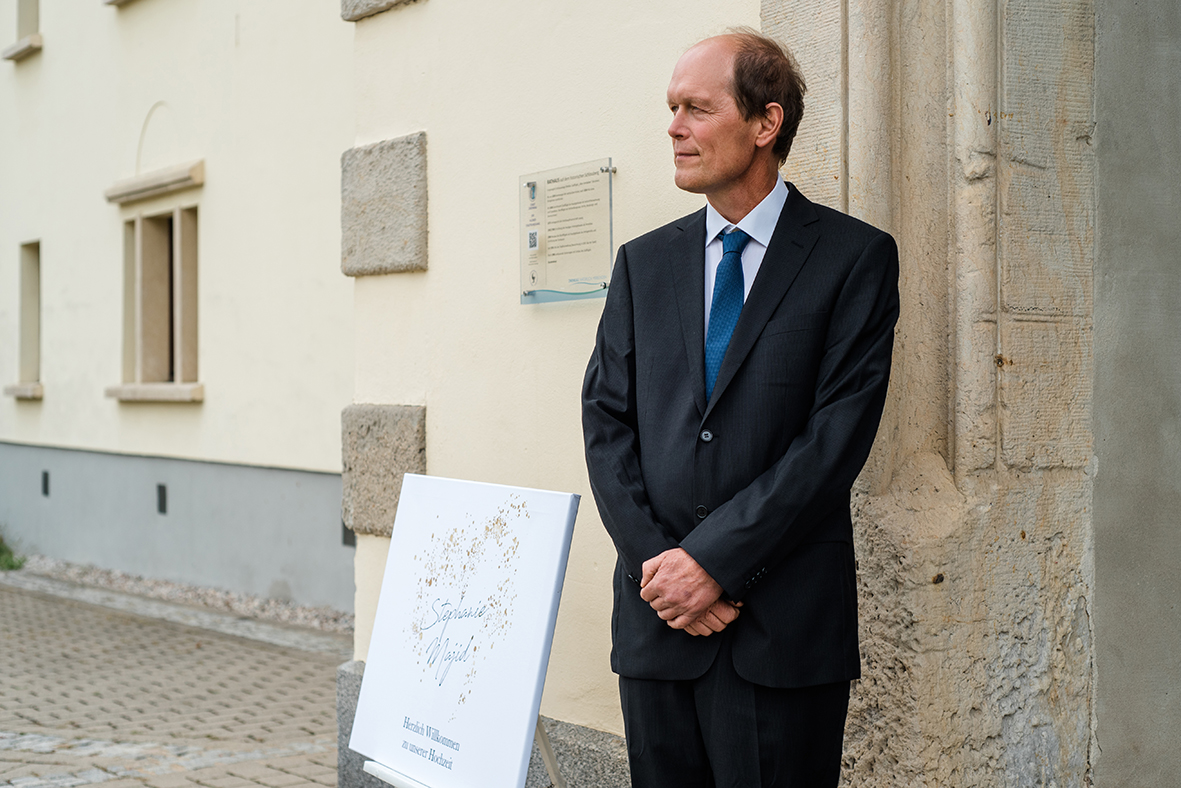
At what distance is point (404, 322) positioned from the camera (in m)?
4.29

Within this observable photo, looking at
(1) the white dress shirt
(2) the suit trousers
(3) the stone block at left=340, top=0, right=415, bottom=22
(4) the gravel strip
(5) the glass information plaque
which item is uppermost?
(3) the stone block at left=340, top=0, right=415, bottom=22

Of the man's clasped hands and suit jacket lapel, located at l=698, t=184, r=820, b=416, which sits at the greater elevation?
suit jacket lapel, located at l=698, t=184, r=820, b=416

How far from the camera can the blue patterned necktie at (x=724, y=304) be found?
2.30m

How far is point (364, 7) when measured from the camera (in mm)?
4449

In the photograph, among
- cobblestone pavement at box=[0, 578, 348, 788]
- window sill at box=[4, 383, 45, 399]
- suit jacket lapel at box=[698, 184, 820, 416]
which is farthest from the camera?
window sill at box=[4, 383, 45, 399]

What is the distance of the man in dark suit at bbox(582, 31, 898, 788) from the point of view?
2.14 m

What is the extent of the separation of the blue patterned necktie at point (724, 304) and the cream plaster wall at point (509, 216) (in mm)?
999

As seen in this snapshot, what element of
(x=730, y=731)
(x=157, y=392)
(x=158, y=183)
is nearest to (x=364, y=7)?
(x=730, y=731)

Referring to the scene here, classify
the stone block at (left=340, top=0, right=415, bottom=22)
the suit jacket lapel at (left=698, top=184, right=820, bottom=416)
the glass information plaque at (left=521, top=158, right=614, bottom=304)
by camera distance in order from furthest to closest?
1. the stone block at (left=340, top=0, right=415, bottom=22)
2. the glass information plaque at (left=521, top=158, right=614, bottom=304)
3. the suit jacket lapel at (left=698, top=184, right=820, bottom=416)

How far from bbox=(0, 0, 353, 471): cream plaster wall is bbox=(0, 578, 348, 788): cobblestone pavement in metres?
1.55

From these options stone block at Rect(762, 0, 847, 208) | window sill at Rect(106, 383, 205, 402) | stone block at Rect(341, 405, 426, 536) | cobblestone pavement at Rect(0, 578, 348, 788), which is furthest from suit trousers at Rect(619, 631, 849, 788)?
window sill at Rect(106, 383, 205, 402)

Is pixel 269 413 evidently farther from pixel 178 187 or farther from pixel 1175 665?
pixel 1175 665

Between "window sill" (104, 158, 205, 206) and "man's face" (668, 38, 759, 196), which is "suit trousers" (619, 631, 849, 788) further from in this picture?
"window sill" (104, 158, 205, 206)

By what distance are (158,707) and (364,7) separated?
11.1ft
